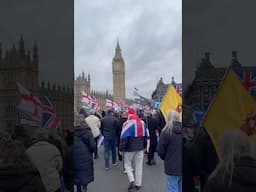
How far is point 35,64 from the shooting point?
393cm

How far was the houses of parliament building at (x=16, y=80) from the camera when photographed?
384 centimetres

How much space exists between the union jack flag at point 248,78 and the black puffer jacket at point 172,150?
6.66 ft

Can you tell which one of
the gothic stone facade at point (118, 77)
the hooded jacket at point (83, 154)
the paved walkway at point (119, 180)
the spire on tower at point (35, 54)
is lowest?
the paved walkway at point (119, 180)

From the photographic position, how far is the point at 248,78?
12.1 feet

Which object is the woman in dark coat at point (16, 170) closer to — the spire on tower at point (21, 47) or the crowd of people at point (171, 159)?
the crowd of people at point (171, 159)

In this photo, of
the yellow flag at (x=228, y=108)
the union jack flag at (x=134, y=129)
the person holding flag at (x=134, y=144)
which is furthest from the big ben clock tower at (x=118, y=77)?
the yellow flag at (x=228, y=108)

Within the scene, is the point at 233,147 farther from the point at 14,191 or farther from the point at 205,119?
the point at 14,191

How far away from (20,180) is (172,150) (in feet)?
9.58

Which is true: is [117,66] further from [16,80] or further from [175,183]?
[16,80]

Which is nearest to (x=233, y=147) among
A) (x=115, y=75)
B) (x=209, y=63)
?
(x=209, y=63)

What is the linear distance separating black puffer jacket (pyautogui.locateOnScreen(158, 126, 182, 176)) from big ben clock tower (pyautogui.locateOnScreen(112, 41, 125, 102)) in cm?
5943

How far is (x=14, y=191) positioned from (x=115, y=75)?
70398 millimetres

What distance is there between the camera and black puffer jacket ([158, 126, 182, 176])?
5.59m

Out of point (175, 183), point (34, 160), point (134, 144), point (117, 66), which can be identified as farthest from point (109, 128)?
point (117, 66)
